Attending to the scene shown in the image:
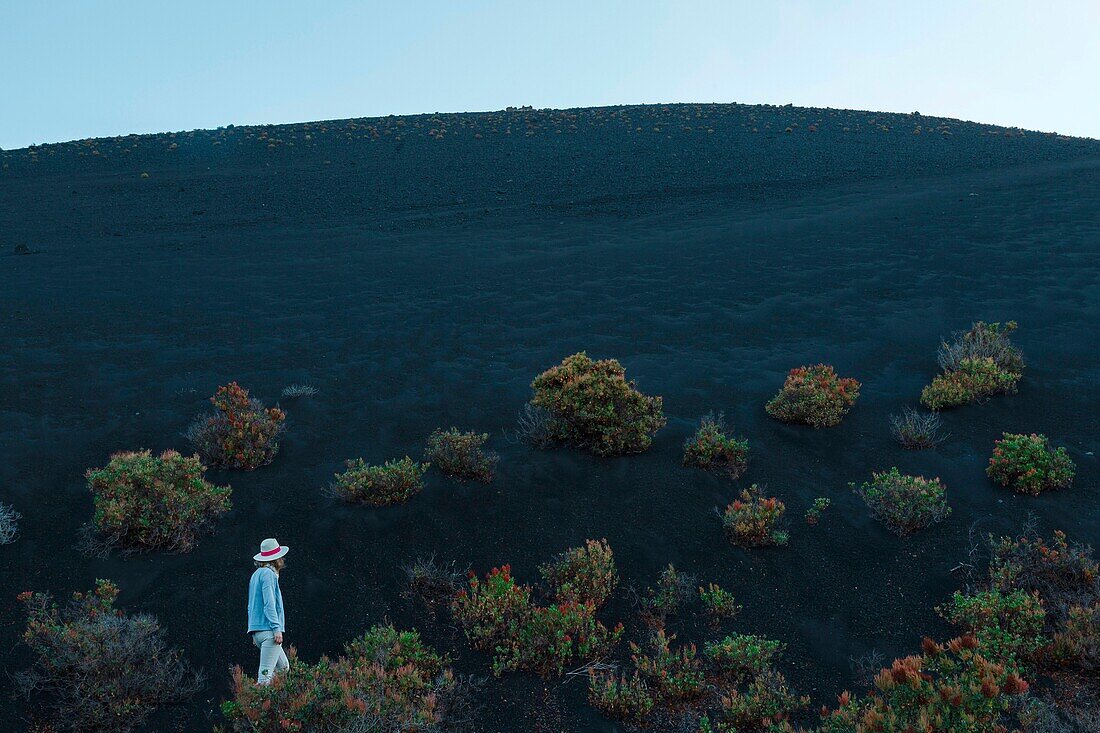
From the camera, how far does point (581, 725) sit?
5.13 m

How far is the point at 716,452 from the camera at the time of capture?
8859mm

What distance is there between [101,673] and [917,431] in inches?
400

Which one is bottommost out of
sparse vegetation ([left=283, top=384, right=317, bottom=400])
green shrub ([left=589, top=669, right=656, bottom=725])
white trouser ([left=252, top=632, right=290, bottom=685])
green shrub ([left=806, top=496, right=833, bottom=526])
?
green shrub ([left=589, top=669, right=656, bottom=725])

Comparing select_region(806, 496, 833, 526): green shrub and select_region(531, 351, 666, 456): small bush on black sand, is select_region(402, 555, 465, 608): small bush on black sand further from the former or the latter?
select_region(806, 496, 833, 526): green shrub

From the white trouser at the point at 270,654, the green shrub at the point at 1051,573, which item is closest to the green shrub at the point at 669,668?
the white trouser at the point at 270,654

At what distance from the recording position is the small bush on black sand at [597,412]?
9.16m

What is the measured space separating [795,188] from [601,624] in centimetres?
2753

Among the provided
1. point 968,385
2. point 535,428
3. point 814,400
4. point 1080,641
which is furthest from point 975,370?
point 535,428

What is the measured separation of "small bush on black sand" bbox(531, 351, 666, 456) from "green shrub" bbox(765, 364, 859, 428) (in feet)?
7.03

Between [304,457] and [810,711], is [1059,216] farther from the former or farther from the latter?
[304,457]

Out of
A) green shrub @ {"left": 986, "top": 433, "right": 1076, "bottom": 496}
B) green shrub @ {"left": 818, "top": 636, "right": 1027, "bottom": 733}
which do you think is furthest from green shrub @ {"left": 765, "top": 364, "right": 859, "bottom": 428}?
green shrub @ {"left": 818, "top": 636, "right": 1027, "bottom": 733}

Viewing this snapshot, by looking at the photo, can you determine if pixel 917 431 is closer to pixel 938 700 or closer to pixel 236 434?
pixel 938 700

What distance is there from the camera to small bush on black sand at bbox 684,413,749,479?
8766 mm

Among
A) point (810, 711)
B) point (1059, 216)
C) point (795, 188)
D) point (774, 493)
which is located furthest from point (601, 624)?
point (795, 188)
